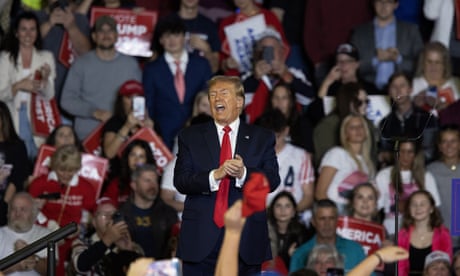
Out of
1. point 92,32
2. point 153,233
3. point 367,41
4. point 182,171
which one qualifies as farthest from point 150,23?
point 182,171

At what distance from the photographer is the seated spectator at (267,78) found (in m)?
12.7

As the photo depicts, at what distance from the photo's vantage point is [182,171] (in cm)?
808

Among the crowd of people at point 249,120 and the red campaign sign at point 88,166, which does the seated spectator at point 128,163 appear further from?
the red campaign sign at point 88,166

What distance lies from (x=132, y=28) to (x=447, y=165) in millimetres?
3151

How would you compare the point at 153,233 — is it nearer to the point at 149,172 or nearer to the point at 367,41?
the point at 149,172

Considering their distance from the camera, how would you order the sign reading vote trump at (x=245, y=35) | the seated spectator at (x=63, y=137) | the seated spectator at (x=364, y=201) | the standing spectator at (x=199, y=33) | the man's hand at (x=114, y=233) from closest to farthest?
the man's hand at (x=114, y=233) → the seated spectator at (x=364, y=201) → the seated spectator at (x=63, y=137) → the sign reading vote trump at (x=245, y=35) → the standing spectator at (x=199, y=33)

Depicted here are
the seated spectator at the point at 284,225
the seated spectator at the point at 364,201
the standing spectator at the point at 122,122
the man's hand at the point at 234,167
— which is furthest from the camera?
the standing spectator at the point at 122,122

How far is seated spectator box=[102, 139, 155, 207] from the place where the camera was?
12.0 m

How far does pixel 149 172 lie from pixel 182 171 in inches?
135

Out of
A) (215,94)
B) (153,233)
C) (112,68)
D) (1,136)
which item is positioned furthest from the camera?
(112,68)

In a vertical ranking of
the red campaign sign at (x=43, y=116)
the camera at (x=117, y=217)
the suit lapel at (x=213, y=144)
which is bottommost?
the camera at (x=117, y=217)

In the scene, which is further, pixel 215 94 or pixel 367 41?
pixel 367 41

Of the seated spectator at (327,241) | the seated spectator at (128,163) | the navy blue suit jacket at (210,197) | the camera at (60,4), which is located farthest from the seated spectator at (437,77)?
the navy blue suit jacket at (210,197)

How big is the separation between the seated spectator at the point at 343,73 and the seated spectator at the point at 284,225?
1732 mm
